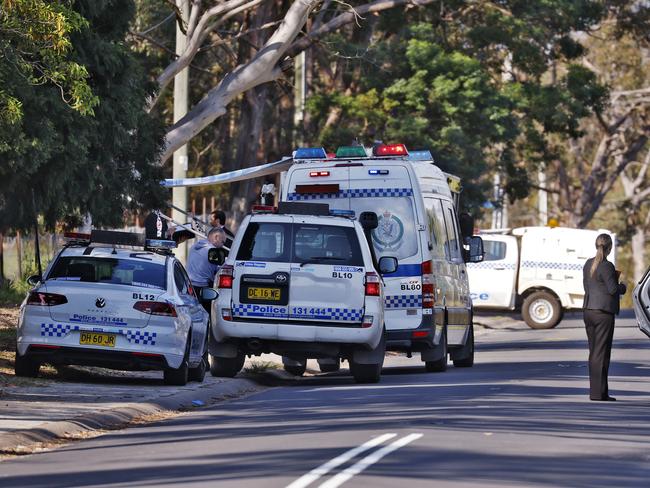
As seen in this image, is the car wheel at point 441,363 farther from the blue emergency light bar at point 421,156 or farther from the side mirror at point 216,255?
the side mirror at point 216,255

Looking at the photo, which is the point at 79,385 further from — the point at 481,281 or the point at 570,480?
the point at 481,281

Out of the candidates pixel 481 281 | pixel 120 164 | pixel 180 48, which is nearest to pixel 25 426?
pixel 120 164

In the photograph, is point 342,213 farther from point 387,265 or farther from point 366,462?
point 366,462

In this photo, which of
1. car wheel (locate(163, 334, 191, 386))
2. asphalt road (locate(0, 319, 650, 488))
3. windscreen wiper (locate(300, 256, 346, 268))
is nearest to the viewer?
asphalt road (locate(0, 319, 650, 488))

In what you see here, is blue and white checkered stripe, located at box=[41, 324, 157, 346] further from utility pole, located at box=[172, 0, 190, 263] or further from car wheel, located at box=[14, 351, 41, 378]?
utility pole, located at box=[172, 0, 190, 263]

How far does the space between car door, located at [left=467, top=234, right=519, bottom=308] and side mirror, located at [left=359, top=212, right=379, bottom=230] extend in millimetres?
18478

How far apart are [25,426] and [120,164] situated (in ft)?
32.8

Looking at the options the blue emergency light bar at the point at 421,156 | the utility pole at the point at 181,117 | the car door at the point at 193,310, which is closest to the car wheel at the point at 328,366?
the blue emergency light bar at the point at 421,156

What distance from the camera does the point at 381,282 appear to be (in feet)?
62.0

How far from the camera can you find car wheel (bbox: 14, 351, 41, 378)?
58.5 ft

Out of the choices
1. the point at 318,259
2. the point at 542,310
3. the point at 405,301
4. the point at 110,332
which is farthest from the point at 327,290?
the point at 542,310

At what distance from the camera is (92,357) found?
17.6m

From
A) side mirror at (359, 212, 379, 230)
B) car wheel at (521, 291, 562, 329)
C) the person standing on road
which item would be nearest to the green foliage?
side mirror at (359, 212, 379, 230)

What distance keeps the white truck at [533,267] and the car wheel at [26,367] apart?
71.8ft
